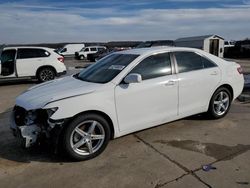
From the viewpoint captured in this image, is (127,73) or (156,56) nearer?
(127,73)

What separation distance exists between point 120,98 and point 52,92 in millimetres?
1010

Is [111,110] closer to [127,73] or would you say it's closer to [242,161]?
[127,73]

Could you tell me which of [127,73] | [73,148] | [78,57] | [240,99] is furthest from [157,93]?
[78,57]

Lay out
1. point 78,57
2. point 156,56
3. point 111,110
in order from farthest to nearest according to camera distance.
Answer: point 78,57
point 156,56
point 111,110

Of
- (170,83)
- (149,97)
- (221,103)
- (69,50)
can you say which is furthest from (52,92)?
(69,50)

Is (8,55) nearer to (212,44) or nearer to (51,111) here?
(51,111)

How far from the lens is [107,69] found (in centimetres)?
509

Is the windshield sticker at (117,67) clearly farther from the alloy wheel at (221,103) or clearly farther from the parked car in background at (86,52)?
the parked car in background at (86,52)

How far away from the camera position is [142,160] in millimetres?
4238

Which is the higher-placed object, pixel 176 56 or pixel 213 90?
pixel 176 56

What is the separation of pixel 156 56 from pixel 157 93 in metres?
0.69

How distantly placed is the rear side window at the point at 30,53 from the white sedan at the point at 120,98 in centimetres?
781

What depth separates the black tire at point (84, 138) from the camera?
161 inches

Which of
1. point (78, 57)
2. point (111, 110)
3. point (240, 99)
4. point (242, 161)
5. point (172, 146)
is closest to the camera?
point (242, 161)
